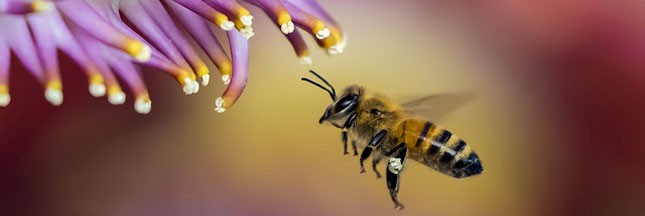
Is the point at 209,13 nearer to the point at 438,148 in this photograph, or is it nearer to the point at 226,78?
the point at 226,78

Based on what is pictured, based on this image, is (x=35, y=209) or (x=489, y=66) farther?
(x=489, y=66)

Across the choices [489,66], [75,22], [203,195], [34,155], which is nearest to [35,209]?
[34,155]

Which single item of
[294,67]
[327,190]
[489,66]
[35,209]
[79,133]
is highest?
[489,66]

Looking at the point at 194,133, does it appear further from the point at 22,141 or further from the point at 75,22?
the point at 75,22

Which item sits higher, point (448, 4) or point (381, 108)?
point (448, 4)

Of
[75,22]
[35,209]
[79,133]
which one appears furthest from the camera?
[79,133]

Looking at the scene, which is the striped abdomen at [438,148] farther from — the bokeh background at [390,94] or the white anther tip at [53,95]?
the bokeh background at [390,94]
